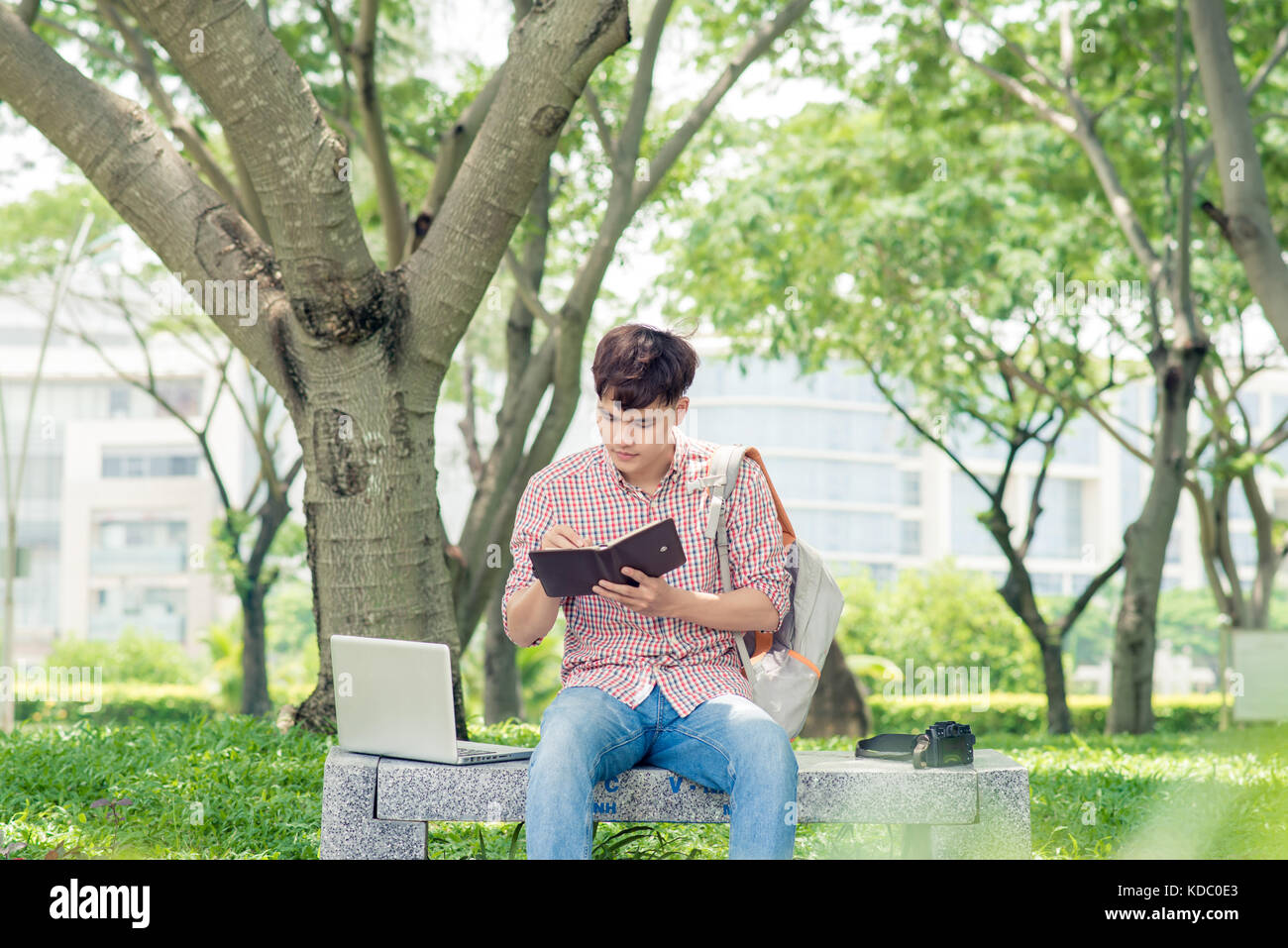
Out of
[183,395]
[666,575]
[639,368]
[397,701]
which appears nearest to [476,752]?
[397,701]

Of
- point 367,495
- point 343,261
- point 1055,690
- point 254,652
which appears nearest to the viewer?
point 343,261

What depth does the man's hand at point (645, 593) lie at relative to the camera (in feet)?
9.64

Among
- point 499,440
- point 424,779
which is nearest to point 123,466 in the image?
point 499,440

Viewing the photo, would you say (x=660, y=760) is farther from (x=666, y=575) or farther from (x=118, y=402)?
(x=118, y=402)

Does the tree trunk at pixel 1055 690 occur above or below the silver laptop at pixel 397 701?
below

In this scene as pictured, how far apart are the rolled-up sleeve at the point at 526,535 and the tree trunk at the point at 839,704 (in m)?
8.52

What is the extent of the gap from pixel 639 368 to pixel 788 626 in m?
0.81

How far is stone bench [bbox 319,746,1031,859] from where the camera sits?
3.00m

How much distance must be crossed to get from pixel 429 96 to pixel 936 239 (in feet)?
17.3

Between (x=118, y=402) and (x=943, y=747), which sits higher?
(x=118, y=402)

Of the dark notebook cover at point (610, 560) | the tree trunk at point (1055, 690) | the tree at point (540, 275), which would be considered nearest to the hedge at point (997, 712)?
the tree trunk at point (1055, 690)

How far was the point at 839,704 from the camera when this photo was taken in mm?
11539

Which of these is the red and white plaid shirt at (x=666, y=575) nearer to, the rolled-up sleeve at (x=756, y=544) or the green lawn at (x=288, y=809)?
the rolled-up sleeve at (x=756, y=544)

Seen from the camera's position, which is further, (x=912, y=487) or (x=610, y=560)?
(x=912, y=487)
